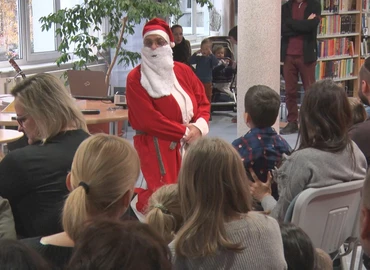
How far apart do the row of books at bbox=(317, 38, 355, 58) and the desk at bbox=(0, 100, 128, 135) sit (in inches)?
180

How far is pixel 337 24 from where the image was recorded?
9078mm

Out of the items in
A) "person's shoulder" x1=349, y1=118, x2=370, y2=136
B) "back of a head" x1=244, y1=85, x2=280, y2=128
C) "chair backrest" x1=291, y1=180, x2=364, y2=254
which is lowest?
"chair backrest" x1=291, y1=180, x2=364, y2=254

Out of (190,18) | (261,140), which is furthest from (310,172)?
(190,18)

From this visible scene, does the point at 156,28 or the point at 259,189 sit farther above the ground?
the point at 156,28

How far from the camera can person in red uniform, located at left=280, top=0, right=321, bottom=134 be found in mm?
7539

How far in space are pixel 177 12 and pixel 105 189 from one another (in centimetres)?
564

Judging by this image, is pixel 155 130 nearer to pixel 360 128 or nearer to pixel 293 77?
pixel 360 128

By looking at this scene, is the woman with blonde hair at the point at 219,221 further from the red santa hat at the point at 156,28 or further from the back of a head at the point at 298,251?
the red santa hat at the point at 156,28

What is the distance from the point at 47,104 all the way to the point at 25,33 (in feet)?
17.5

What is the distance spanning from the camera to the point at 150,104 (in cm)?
394

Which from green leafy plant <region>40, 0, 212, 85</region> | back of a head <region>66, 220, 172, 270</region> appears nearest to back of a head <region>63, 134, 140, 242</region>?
back of a head <region>66, 220, 172, 270</region>

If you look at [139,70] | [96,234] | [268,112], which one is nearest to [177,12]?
[139,70]

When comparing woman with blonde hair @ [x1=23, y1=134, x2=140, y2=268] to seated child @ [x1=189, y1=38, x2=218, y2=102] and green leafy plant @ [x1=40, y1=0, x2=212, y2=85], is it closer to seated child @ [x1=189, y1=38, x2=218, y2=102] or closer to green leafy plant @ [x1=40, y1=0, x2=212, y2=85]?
green leafy plant @ [x1=40, y1=0, x2=212, y2=85]

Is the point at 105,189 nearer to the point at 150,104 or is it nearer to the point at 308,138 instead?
the point at 308,138
